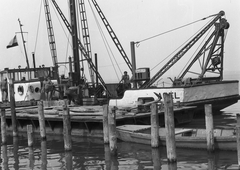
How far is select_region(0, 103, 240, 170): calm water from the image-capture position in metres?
15.8

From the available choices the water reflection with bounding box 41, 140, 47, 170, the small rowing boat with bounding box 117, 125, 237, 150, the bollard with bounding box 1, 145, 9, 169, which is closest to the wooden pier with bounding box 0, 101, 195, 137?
the small rowing boat with bounding box 117, 125, 237, 150

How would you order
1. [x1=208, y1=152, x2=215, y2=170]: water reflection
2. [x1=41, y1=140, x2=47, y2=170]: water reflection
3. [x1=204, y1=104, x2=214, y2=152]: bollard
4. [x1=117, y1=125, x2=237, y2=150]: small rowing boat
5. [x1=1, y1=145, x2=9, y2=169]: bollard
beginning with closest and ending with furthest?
[x1=208, y1=152, x2=215, y2=170]: water reflection < [x1=204, y1=104, x2=214, y2=152]: bollard < [x1=117, y1=125, x2=237, y2=150]: small rowing boat < [x1=41, y1=140, x2=47, y2=170]: water reflection < [x1=1, y1=145, x2=9, y2=169]: bollard

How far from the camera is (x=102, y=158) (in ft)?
58.5

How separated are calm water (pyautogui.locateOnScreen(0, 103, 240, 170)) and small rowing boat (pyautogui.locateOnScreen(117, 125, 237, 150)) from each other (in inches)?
10.1

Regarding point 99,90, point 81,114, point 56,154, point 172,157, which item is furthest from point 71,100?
point 172,157

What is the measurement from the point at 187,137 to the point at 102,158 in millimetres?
3783

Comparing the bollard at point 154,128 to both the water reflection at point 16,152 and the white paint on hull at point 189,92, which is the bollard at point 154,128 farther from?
the white paint on hull at point 189,92

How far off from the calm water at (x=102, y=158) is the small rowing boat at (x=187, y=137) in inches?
10.1

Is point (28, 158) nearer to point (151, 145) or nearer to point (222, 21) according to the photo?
point (151, 145)

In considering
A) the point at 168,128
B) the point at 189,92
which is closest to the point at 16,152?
the point at 168,128

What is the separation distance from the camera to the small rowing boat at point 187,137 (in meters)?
16.4

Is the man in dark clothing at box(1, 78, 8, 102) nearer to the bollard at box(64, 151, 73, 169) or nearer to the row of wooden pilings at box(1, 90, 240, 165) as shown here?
the row of wooden pilings at box(1, 90, 240, 165)

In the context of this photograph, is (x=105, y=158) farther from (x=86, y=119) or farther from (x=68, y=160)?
(x=86, y=119)

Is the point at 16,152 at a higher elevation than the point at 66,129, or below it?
below
